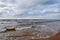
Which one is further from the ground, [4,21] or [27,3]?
[27,3]

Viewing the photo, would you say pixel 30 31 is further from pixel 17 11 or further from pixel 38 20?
pixel 17 11

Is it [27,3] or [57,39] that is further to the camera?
[27,3]

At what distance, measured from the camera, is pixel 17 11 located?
72.5 inches

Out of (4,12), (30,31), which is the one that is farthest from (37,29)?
(4,12)

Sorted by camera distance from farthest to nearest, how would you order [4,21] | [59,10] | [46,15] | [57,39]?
[59,10], [46,15], [4,21], [57,39]

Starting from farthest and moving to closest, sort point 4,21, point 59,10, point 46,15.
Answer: point 59,10 → point 46,15 → point 4,21

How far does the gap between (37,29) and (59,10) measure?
65 cm

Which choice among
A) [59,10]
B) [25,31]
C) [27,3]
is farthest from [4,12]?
[59,10]

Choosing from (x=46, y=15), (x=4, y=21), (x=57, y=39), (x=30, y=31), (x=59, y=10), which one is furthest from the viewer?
(x=59, y=10)

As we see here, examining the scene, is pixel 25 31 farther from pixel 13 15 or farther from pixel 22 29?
pixel 13 15

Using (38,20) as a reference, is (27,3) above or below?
above

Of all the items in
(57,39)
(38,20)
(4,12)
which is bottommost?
(57,39)

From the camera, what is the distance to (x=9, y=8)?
1815 millimetres

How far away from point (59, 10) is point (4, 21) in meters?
0.74
